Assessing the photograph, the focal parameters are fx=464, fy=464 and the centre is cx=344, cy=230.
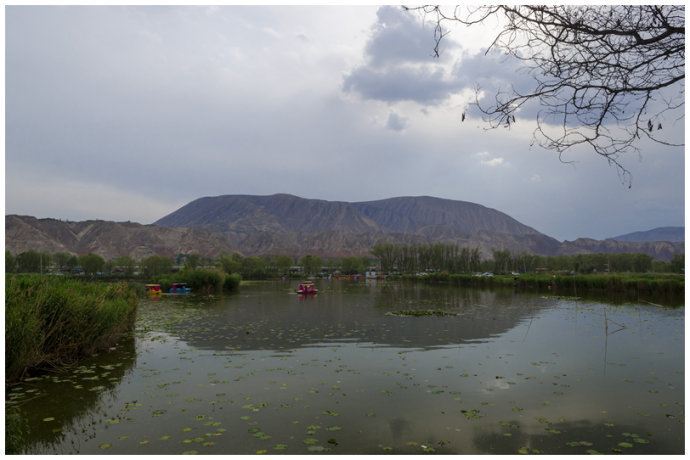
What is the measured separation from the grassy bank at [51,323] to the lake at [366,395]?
0.60 meters

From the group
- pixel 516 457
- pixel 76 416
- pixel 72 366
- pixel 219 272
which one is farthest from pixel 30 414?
pixel 219 272

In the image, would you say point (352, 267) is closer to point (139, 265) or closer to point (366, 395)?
point (139, 265)

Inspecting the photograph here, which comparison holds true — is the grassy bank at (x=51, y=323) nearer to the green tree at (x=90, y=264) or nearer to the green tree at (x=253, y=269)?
the green tree at (x=90, y=264)

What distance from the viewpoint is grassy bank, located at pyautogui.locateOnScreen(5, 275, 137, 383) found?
10.4 m

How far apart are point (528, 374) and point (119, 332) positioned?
599 inches

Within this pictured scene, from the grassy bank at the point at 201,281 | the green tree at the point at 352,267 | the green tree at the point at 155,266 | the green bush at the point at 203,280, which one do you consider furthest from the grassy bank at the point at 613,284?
the green tree at the point at 352,267

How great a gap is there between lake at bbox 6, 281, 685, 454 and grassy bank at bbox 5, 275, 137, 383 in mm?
597

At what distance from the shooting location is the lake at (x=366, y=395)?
8.02 m

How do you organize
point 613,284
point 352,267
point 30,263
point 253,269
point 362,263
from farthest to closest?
point 362,263 < point 352,267 < point 253,269 < point 30,263 < point 613,284

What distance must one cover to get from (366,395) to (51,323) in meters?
8.44

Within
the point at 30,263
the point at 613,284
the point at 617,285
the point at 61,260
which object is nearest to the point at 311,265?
the point at 61,260

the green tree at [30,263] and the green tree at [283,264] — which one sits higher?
the green tree at [30,263]

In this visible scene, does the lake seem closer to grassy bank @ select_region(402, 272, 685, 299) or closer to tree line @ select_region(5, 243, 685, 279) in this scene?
grassy bank @ select_region(402, 272, 685, 299)

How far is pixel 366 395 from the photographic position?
1098cm
